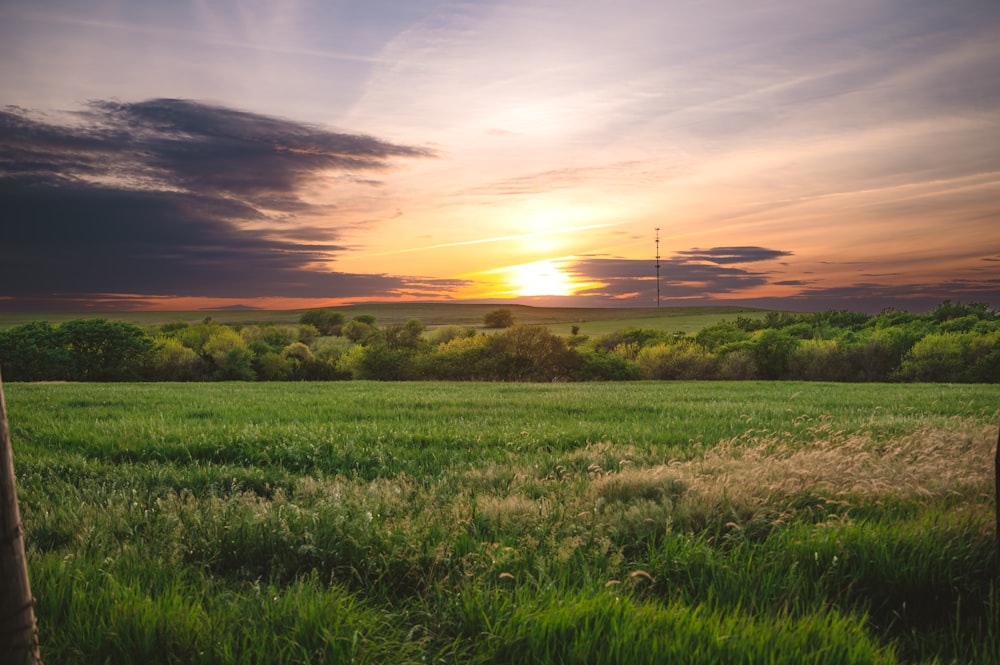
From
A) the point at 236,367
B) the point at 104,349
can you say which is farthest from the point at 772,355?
the point at 104,349

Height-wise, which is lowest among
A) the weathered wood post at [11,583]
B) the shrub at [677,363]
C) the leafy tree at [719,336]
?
the shrub at [677,363]

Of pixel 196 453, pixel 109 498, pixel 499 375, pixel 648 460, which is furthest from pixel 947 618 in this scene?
pixel 499 375

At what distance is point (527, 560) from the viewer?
448cm

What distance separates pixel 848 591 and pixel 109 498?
6.82 m

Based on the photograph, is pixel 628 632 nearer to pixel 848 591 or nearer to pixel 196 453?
pixel 848 591

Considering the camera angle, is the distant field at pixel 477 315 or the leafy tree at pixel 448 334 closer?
the leafy tree at pixel 448 334

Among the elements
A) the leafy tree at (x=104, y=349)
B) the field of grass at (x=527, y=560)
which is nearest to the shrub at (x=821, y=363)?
the field of grass at (x=527, y=560)

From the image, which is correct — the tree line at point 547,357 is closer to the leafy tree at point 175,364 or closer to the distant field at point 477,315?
the leafy tree at point 175,364

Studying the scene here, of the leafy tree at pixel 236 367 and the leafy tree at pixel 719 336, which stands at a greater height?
the leafy tree at pixel 719 336

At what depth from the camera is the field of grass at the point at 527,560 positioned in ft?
11.0

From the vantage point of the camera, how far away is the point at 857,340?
5694cm

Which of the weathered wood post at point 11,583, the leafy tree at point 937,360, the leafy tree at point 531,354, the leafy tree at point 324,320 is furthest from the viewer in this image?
the leafy tree at point 324,320

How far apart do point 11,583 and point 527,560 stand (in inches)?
121

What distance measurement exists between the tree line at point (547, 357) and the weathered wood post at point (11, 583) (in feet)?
167
